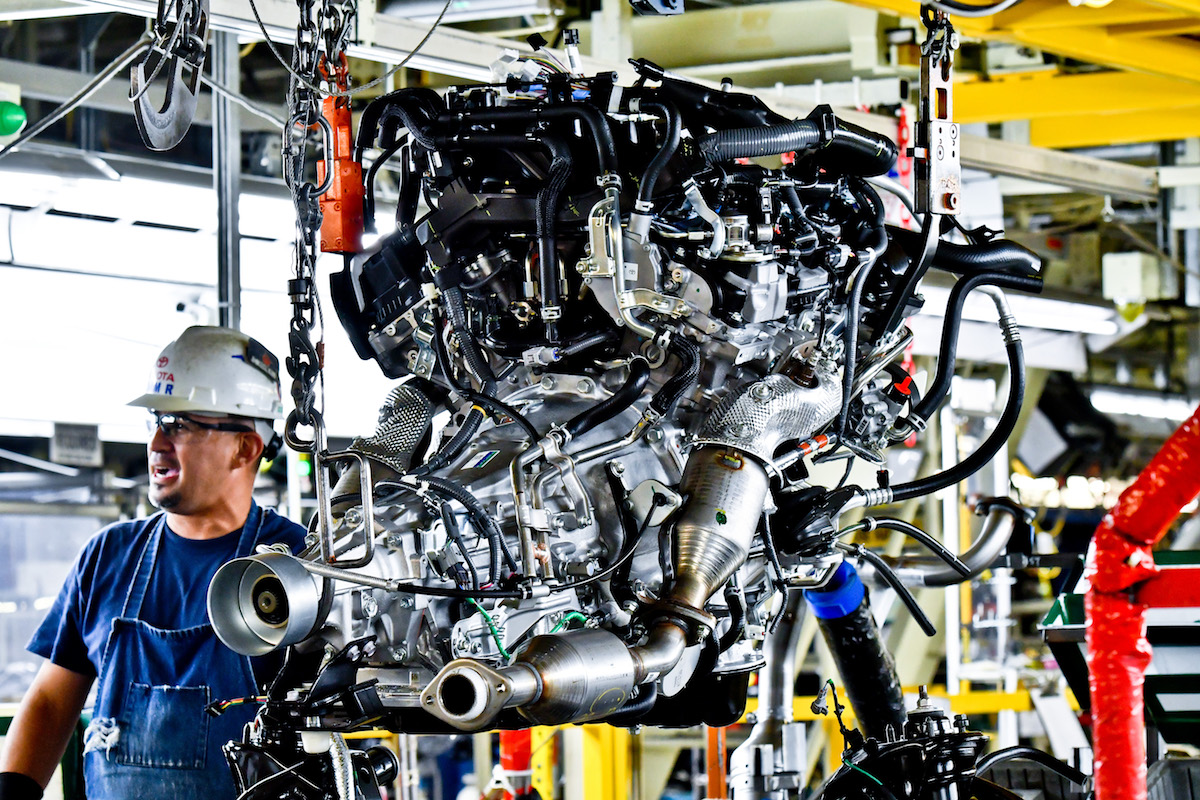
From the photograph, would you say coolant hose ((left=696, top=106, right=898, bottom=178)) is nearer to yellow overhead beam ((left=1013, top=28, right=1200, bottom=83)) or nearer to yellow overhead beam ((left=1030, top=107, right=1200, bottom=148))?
yellow overhead beam ((left=1013, top=28, right=1200, bottom=83))

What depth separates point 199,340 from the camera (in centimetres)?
420

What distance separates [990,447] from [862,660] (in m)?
0.85

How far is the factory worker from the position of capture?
3.85m

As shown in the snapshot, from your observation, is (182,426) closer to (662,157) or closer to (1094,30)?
(662,157)

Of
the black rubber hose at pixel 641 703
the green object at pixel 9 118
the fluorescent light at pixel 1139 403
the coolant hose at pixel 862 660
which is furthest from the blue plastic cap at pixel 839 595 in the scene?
the fluorescent light at pixel 1139 403

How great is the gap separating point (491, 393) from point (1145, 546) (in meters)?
1.58

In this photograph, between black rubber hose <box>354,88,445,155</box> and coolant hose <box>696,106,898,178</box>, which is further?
black rubber hose <box>354,88,445,155</box>

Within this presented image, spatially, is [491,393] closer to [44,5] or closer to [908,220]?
[44,5]

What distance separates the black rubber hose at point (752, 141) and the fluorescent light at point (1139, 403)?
446 inches

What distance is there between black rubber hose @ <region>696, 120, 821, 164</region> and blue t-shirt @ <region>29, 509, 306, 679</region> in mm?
1460

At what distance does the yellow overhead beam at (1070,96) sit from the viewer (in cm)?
782

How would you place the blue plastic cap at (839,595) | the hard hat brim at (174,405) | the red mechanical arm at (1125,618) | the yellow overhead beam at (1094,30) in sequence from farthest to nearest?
the yellow overhead beam at (1094,30)
the blue plastic cap at (839,595)
the hard hat brim at (174,405)
the red mechanical arm at (1125,618)

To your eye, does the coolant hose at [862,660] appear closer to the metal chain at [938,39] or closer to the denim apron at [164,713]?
the metal chain at [938,39]

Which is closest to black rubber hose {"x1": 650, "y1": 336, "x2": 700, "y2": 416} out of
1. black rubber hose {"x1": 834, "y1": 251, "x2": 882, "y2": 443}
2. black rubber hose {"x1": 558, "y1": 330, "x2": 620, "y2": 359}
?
black rubber hose {"x1": 558, "y1": 330, "x2": 620, "y2": 359}
